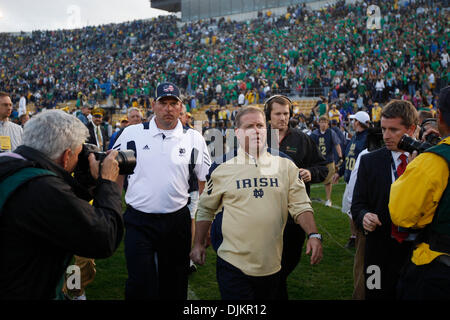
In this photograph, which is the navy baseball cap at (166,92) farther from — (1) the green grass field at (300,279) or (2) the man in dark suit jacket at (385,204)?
(1) the green grass field at (300,279)

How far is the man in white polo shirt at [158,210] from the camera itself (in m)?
3.23

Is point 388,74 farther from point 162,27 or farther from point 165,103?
point 162,27

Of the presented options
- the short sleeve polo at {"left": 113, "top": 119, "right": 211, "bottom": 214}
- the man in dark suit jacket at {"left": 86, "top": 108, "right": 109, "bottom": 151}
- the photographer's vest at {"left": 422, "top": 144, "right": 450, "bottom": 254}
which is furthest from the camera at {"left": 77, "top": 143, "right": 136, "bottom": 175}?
the man in dark suit jacket at {"left": 86, "top": 108, "right": 109, "bottom": 151}

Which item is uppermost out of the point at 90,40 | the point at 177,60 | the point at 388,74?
the point at 90,40

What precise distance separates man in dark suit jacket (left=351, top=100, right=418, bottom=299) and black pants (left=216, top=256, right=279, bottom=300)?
86 cm

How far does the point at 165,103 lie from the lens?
366cm

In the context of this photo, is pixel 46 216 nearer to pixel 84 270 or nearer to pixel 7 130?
pixel 84 270

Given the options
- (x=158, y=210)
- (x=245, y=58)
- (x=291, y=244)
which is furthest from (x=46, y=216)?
(x=245, y=58)

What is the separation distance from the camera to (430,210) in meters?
2.09

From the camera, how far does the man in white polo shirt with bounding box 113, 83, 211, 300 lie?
3230 millimetres

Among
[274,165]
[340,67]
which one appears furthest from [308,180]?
[340,67]

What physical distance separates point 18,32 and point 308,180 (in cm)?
5689

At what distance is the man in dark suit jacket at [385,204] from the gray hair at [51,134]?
2040 millimetres
